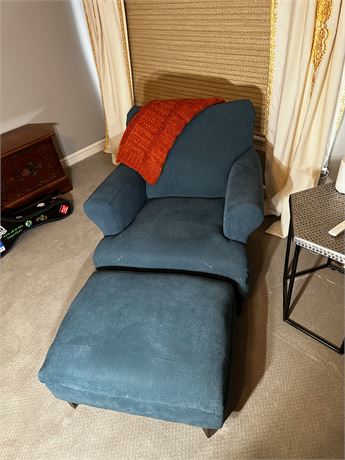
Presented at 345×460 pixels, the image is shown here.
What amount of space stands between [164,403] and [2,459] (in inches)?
27.8

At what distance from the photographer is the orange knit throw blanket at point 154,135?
1.56 m

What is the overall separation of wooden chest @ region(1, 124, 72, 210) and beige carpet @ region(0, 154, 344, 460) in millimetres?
791

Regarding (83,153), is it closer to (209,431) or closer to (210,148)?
(210,148)

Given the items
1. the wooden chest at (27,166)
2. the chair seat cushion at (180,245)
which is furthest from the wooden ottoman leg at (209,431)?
the wooden chest at (27,166)

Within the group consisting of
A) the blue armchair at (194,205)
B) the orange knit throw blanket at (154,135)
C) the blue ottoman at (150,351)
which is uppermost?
the orange knit throw blanket at (154,135)

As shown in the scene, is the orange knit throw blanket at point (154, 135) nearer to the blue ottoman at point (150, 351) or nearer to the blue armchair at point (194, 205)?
the blue armchair at point (194, 205)

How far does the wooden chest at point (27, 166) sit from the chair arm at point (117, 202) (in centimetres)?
93

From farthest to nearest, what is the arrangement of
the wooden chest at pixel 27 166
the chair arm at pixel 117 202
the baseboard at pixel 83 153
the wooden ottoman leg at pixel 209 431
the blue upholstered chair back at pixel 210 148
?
the baseboard at pixel 83 153, the wooden chest at pixel 27 166, the blue upholstered chair back at pixel 210 148, the chair arm at pixel 117 202, the wooden ottoman leg at pixel 209 431

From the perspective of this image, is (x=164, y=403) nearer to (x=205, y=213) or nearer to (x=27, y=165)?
(x=205, y=213)

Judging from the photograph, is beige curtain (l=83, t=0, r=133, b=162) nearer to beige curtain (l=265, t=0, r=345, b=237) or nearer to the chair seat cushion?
beige curtain (l=265, t=0, r=345, b=237)

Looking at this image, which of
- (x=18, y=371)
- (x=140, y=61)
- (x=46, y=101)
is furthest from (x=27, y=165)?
(x=18, y=371)

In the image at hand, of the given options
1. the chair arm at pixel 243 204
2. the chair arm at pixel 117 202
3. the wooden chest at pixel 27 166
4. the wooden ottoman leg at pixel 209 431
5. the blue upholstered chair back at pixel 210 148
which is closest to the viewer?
the wooden ottoman leg at pixel 209 431

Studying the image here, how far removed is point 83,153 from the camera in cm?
288

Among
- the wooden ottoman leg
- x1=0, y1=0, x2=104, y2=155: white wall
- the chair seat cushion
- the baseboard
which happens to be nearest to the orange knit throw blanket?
the chair seat cushion
